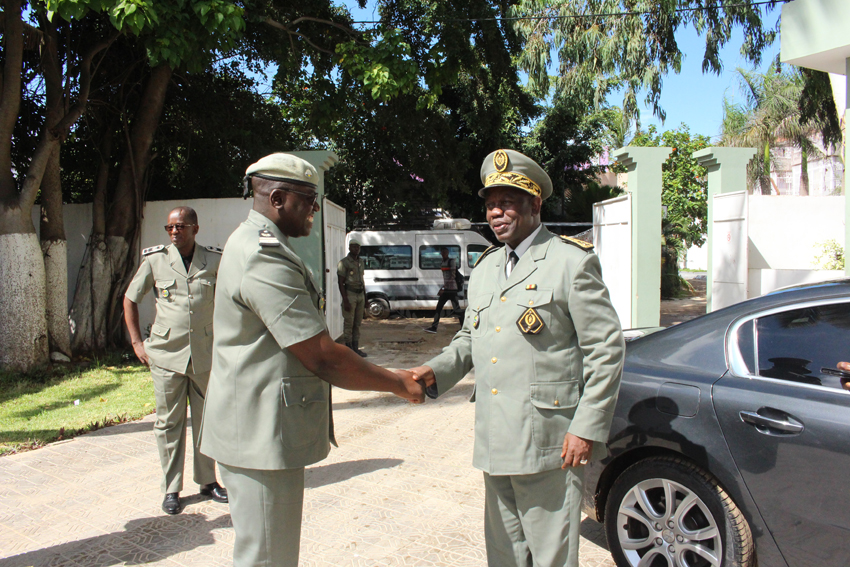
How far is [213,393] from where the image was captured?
7.47ft

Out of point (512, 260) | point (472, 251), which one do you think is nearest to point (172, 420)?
point (512, 260)

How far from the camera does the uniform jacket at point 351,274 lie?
10.0 m

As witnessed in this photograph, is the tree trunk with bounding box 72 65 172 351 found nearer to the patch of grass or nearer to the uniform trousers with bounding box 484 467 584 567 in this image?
the patch of grass

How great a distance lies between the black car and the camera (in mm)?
2410

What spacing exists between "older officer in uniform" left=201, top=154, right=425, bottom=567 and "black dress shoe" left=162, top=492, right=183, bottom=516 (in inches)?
83.6

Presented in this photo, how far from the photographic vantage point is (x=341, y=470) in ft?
15.8

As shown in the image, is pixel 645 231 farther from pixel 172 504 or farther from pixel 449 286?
pixel 172 504

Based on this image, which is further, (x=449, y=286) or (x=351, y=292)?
(x=449, y=286)

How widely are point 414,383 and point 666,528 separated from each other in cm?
140

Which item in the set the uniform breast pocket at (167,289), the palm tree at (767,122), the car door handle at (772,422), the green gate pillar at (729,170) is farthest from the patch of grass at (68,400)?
the palm tree at (767,122)

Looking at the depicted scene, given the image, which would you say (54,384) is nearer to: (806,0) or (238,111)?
(238,111)

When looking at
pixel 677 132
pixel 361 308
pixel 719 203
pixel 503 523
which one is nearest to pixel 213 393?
pixel 503 523

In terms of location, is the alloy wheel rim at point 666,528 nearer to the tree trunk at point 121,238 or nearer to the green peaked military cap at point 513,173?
the green peaked military cap at point 513,173

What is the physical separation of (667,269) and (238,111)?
16141mm
